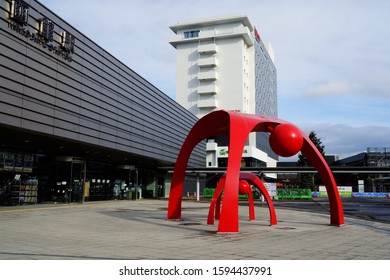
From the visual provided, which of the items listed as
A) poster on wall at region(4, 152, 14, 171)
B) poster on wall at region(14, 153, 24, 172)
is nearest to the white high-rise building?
poster on wall at region(14, 153, 24, 172)

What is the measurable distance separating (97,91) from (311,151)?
17650mm

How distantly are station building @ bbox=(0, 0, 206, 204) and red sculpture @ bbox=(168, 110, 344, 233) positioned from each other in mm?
9276

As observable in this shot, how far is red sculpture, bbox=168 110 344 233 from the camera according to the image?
40.8 feet

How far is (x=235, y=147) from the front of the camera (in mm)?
13172

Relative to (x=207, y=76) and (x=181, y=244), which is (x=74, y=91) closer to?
(x=181, y=244)

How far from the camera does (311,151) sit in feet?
52.1

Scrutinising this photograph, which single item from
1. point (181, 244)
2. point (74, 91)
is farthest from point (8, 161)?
point (181, 244)

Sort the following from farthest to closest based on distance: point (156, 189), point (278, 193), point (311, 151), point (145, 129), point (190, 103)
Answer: point (190, 103) < point (278, 193) < point (156, 189) < point (145, 129) < point (311, 151)

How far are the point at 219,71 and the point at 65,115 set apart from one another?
188 ft

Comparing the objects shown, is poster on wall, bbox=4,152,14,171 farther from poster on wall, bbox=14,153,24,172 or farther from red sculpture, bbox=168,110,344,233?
red sculpture, bbox=168,110,344,233

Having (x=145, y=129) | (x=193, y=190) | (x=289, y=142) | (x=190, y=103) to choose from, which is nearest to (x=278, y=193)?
(x=193, y=190)

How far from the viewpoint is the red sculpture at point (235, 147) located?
40.8ft

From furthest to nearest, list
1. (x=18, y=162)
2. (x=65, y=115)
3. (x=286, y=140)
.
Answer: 1. (x=18, y=162)
2. (x=65, y=115)
3. (x=286, y=140)
